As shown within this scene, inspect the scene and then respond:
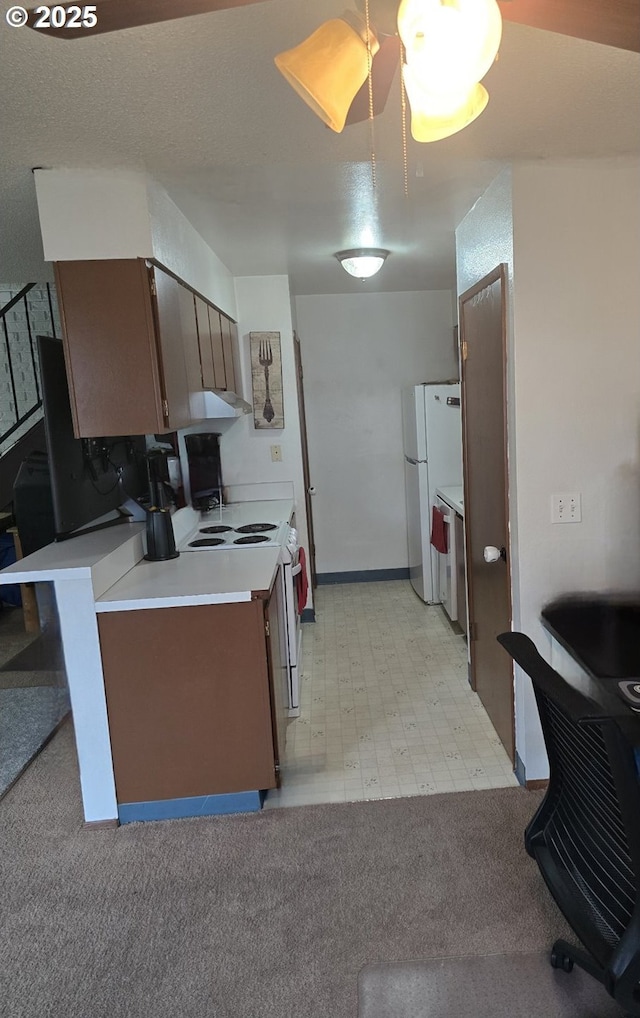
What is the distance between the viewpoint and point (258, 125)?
1.80 meters

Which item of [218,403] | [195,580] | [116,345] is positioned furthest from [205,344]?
[195,580]

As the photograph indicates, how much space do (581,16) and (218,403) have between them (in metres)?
2.49

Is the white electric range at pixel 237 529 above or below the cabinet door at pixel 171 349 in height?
below

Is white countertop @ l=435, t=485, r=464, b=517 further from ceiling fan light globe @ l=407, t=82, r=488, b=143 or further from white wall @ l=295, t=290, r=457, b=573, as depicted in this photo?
ceiling fan light globe @ l=407, t=82, r=488, b=143

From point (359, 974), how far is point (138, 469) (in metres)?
2.39

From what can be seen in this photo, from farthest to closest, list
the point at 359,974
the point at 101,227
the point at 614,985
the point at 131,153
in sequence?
the point at 101,227 < the point at 131,153 < the point at 359,974 < the point at 614,985

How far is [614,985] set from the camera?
3.92 ft

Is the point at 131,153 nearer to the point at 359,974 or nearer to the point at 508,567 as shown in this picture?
the point at 508,567

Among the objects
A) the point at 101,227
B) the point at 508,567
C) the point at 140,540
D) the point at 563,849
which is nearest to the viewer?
the point at 563,849

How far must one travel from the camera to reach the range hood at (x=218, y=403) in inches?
122

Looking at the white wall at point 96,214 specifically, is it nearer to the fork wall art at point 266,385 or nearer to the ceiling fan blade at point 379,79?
the ceiling fan blade at point 379,79

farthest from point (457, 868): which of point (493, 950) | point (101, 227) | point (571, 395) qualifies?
point (101, 227)

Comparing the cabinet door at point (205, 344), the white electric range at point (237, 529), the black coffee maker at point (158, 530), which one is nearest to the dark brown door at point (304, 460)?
the white electric range at point (237, 529)

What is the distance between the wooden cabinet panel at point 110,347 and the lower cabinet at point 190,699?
2.31 feet
